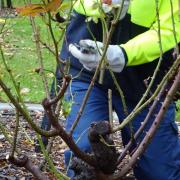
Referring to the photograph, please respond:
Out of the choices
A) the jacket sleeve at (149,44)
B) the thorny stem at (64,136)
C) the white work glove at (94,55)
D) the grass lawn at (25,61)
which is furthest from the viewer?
the grass lawn at (25,61)

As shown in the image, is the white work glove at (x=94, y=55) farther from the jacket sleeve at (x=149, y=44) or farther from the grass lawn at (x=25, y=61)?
the grass lawn at (x=25, y=61)

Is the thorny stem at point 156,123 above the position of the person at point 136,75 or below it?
above

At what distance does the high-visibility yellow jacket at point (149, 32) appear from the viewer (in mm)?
3105

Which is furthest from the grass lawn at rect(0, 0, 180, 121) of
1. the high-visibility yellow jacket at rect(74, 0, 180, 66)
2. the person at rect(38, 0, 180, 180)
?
the high-visibility yellow jacket at rect(74, 0, 180, 66)

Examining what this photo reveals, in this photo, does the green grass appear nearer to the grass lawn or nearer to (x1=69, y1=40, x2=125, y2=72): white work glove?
the grass lawn

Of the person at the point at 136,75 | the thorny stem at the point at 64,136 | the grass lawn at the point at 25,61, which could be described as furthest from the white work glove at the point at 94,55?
the grass lawn at the point at 25,61

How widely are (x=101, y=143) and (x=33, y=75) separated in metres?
6.81

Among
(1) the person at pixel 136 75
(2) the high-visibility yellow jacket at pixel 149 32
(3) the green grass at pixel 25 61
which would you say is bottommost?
(3) the green grass at pixel 25 61

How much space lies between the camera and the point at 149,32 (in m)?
3.13

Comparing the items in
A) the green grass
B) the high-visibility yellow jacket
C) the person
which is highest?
the high-visibility yellow jacket

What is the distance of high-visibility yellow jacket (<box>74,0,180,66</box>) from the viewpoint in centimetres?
311

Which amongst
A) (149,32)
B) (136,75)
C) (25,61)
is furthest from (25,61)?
(149,32)

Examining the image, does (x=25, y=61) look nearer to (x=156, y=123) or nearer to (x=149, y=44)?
(x=149, y=44)

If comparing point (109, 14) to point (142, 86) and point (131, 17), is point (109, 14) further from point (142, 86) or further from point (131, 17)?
point (142, 86)
